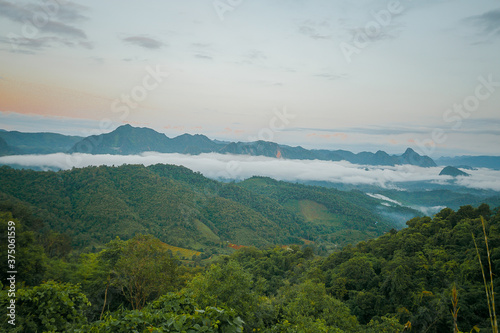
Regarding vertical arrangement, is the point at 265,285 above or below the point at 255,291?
below

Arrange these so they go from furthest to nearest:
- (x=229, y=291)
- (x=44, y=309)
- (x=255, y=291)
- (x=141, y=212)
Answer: (x=141, y=212)
(x=255, y=291)
(x=229, y=291)
(x=44, y=309)

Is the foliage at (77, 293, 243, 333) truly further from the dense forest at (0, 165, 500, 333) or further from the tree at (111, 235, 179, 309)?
the tree at (111, 235, 179, 309)

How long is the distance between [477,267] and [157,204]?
144140 millimetres

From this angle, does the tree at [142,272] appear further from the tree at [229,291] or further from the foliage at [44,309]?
the foliage at [44,309]

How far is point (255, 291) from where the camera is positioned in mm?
18359

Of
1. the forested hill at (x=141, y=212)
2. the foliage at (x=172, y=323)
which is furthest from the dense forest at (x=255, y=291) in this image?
the forested hill at (x=141, y=212)

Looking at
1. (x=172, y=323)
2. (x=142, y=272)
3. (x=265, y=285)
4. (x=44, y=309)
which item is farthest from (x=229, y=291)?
(x=265, y=285)

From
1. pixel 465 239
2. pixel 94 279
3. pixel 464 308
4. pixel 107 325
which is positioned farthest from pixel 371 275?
pixel 107 325

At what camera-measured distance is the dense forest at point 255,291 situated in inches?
338

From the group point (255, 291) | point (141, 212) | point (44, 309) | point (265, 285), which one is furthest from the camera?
point (141, 212)

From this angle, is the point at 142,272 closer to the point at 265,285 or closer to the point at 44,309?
the point at 44,309

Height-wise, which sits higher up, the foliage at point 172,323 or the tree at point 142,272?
the foliage at point 172,323

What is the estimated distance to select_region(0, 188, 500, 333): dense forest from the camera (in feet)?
28.2

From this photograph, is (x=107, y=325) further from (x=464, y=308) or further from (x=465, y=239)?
(x=465, y=239)
